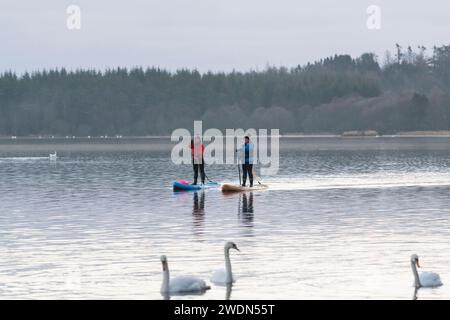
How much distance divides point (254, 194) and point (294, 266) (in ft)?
81.7

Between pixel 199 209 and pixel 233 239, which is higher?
pixel 233 239

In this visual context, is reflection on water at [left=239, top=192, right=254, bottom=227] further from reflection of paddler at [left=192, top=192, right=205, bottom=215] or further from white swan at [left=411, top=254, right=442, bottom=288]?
white swan at [left=411, top=254, right=442, bottom=288]

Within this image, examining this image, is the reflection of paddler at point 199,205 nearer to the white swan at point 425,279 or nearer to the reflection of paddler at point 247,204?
the reflection of paddler at point 247,204

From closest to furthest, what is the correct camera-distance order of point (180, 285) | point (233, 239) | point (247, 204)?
point (180, 285) < point (233, 239) < point (247, 204)

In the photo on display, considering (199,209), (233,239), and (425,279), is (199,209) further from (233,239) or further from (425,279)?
(425,279)

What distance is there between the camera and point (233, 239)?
31.0 m

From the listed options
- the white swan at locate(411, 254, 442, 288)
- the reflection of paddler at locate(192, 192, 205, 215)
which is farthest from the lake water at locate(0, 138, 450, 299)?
the white swan at locate(411, 254, 442, 288)

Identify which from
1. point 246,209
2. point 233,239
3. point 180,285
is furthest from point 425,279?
point 246,209

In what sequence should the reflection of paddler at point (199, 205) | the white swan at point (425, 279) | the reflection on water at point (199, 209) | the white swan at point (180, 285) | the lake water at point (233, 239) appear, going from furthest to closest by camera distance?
the reflection of paddler at point (199, 205)
the reflection on water at point (199, 209)
the lake water at point (233, 239)
the white swan at point (425, 279)
the white swan at point (180, 285)

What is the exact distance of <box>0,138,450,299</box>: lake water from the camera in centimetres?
2292

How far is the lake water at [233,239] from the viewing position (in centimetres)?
2292

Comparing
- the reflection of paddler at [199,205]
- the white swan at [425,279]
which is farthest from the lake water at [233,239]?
the white swan at [425,279]
